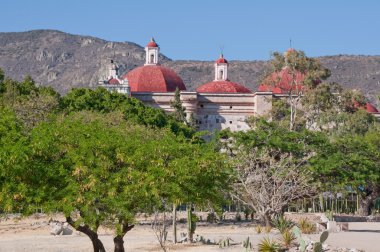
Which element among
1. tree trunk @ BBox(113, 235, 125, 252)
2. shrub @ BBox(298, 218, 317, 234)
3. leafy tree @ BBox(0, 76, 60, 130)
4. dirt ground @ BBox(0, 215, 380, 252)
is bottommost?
dirt ground @ BBox(0, 215, 380, 252)

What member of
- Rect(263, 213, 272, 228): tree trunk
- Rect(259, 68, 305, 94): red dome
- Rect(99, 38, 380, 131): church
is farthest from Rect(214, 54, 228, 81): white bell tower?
Rect(263, 213, 272, 228): tree trunk

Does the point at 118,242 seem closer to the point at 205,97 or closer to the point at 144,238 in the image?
the point at 144,238

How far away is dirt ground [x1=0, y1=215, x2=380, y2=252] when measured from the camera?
29448 mm

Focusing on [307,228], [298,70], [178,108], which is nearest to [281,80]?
[298,70]

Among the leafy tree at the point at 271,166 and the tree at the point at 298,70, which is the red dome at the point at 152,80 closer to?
the tree at the point at 298,70

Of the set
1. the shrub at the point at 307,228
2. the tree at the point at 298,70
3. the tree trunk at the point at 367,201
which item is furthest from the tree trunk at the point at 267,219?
the tree at the point at 298,70

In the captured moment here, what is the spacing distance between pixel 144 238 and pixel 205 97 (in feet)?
162

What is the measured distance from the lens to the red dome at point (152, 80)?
83.9m

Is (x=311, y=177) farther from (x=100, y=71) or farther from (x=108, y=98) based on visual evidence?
(x=100, y=71)

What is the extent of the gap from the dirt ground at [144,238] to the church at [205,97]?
124 feet

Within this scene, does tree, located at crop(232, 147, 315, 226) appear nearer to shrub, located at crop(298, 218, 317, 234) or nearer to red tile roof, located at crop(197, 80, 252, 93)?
shrub, located at crop(298, 218, 317, 234)

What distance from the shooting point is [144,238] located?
3416cm

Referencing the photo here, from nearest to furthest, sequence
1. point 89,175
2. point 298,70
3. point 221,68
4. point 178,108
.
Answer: point 89,175, point 298,70, point 178,108, point 221,68

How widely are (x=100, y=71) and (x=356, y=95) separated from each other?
11863 centimetres
